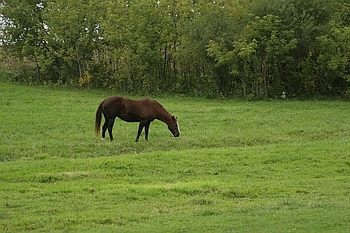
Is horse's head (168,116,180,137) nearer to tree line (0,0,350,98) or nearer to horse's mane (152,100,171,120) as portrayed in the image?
horse's mane (152,100,171,120)

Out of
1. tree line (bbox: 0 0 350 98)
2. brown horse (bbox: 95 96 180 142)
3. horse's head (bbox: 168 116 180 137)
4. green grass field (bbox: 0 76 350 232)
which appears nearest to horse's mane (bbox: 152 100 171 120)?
brown horse (bbox: 95 96 180 142)

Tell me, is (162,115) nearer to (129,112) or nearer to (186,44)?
(129,112)

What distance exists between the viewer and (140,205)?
9875 mm

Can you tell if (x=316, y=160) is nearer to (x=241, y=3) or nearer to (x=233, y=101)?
(x=233, y=101)

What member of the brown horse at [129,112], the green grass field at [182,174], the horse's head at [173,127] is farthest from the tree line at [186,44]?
the brown horse at [129,112]

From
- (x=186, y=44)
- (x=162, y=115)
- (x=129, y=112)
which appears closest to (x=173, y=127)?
(x=162, y=115)

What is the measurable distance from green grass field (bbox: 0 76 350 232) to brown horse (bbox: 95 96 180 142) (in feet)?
1.88

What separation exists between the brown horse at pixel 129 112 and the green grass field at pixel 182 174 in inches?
22.6

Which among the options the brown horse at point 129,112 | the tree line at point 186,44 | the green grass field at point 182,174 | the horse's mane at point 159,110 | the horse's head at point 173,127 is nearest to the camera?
the green grass field at point 182,174

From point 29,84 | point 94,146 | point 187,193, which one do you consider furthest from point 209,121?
point 29,84

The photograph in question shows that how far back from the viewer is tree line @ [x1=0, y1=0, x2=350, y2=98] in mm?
30875

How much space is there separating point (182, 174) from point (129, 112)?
18.0ft

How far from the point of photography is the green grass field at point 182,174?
27.8 ft

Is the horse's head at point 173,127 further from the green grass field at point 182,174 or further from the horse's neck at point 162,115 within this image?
the green grass field at point 182,174
